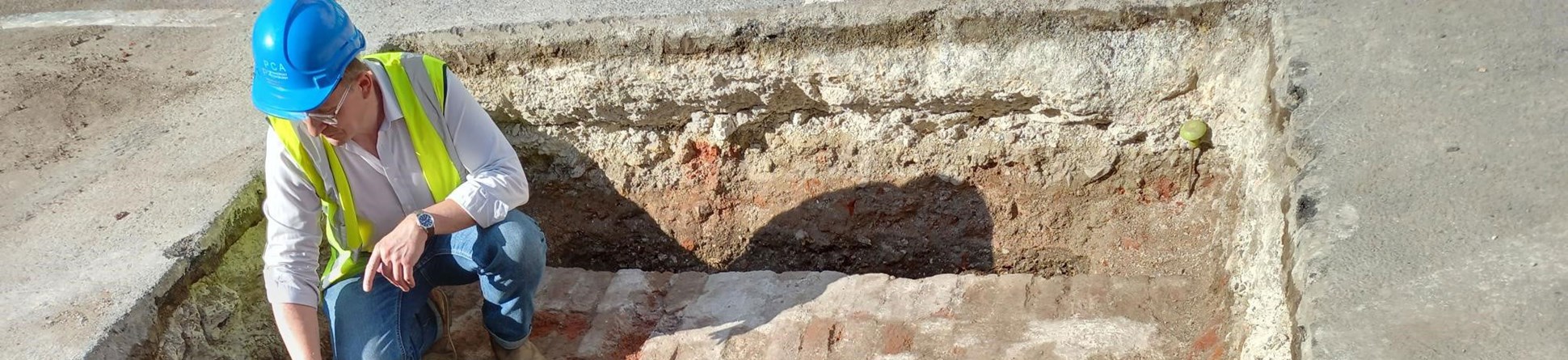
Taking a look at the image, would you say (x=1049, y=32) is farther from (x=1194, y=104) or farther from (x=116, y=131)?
(x=116, y=131)

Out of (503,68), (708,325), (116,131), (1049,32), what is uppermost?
(1049,32)

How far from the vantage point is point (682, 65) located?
338 centimetres

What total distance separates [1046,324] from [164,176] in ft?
8.03

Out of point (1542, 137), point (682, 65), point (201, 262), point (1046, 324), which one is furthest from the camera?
point (682, 65)

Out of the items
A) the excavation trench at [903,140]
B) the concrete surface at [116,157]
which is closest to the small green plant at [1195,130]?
the excavation trench at [903,140]

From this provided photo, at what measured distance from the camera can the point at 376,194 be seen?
2.71 m

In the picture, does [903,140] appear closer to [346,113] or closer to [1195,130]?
[1195,130]

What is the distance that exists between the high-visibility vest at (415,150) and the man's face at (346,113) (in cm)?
5

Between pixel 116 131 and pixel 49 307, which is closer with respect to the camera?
pixel 49 307

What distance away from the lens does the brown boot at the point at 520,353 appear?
9.90ft

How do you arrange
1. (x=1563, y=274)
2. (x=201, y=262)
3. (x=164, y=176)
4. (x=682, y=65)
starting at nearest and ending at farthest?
(x=1563, y=274) < (x=201, y=262) < (x=164, y=176) < (x=682, y=65)

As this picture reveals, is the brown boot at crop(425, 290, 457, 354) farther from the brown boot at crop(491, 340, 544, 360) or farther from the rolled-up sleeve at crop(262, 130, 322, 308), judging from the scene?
the rolled-up sleeve at crop(262, 130, 322, 308)

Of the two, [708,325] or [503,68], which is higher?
[503,68]

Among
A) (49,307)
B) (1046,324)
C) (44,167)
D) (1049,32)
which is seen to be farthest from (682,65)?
(44,167)
